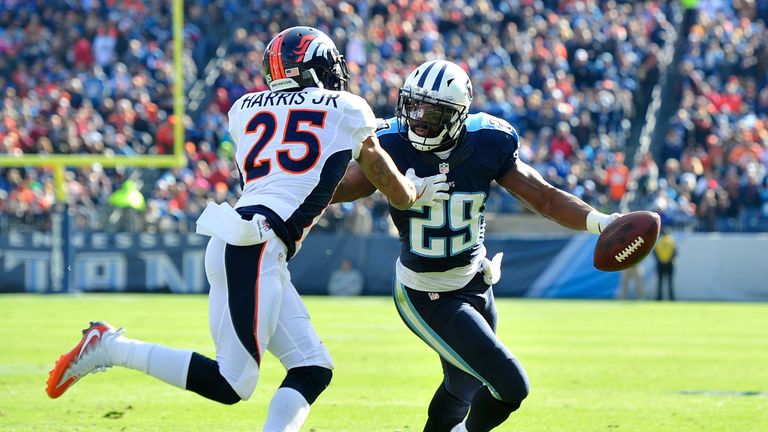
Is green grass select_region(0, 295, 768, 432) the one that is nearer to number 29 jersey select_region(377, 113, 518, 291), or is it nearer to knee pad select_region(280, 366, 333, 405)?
number 29 jersey select_region(377, 113, 518, 291)

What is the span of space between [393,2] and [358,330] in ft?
46.0

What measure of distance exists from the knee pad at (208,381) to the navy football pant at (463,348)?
1.17 meters

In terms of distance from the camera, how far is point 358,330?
45.7 feet

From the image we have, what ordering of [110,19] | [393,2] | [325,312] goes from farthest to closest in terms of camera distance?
1. [393,2]
2. [110,19]
3. [325,312]

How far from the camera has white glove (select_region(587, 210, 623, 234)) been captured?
5.82 meters

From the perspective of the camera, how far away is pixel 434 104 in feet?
19.3

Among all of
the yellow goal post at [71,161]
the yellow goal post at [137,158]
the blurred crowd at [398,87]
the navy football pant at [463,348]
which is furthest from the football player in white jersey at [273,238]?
the yellow goal post at [137,158]

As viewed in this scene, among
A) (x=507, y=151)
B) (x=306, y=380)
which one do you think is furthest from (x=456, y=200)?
(x=306, y=380)

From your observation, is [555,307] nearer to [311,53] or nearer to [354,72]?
[354,72]

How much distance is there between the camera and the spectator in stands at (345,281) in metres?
21.9

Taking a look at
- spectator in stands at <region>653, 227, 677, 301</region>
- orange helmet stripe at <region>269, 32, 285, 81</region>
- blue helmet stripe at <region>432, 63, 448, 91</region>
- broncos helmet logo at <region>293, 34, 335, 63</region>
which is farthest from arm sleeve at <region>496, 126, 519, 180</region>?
spectator in stands at <region>653, 227, 677, 301</region>

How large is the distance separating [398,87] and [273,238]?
745 inches

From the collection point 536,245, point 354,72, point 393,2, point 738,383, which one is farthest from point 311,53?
point 393,2

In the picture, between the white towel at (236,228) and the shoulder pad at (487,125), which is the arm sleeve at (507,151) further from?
the white towel at (236,228)
